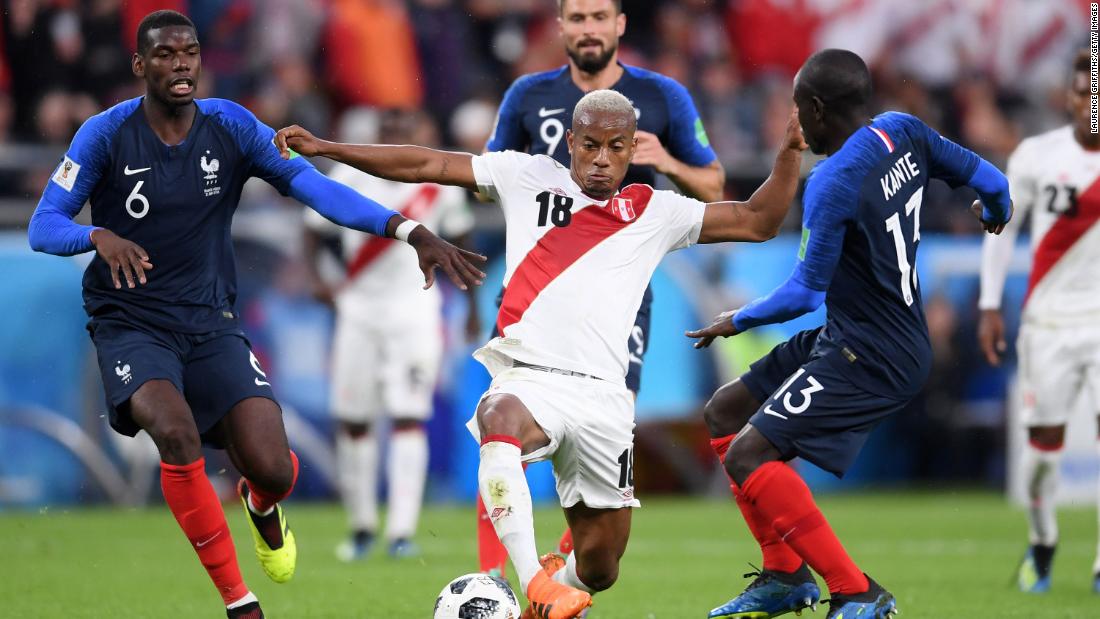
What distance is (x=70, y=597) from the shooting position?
8305 millimetres

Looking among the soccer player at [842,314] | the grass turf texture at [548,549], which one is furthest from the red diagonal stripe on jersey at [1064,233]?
the soccer player at [842,314]

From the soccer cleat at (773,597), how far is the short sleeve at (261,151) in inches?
106

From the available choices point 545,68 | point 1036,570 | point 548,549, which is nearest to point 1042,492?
point 1036,570

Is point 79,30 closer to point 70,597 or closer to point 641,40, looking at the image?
point 641,40

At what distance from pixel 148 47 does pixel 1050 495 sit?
571cm

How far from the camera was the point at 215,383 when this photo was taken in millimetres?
6910

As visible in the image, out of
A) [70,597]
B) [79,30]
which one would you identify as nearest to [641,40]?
[79,30]

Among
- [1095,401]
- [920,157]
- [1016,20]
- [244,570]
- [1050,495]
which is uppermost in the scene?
[1016,20]

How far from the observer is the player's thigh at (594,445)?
628cm

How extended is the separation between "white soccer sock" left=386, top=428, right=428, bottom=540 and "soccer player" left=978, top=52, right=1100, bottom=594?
3.95 m

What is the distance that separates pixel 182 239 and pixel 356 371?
172 inches

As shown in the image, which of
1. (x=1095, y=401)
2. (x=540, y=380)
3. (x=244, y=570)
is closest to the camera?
(x=540, y=380)

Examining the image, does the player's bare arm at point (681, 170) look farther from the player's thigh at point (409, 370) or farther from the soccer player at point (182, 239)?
the player's thigh at point (409, 370)

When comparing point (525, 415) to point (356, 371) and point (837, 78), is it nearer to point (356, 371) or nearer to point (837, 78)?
point (837, 78)
